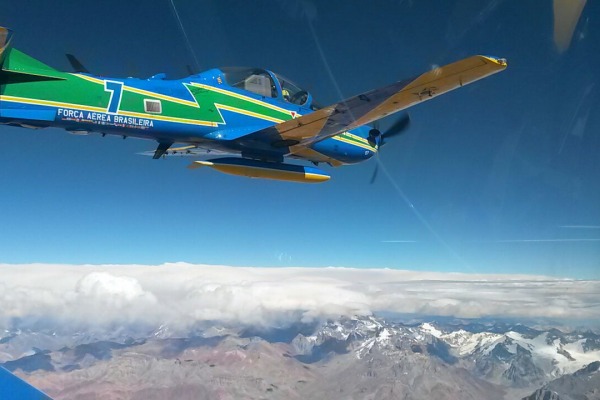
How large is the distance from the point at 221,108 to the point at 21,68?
124 inches

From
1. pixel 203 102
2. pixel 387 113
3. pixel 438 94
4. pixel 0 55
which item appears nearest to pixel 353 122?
pixel 387 113

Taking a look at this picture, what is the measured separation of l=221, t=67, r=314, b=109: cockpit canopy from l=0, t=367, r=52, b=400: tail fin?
645cm

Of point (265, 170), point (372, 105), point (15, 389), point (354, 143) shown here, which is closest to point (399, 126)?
point (354, 143)

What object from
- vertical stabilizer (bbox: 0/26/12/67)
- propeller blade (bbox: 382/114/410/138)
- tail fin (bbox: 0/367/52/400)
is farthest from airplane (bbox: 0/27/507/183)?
tail fin (bbox: 0/367/52/400)

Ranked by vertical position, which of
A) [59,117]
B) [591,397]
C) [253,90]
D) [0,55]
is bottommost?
[591,397]

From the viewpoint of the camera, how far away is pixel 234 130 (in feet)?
26.5

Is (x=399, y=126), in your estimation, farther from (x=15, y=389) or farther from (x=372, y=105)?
(x=15, y=389)

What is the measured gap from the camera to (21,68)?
5.58m

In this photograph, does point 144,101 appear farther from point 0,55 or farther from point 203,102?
point 0,55

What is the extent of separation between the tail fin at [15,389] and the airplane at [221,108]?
357 centimetres

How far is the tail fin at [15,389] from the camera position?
8.23 ft

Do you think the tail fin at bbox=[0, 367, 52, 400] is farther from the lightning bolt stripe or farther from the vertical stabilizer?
the lightning bolt stripe

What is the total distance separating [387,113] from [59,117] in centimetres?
531

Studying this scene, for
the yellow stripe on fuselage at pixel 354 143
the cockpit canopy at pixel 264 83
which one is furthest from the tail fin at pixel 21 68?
the yellow stripe on fuselage at pixel 354 143
